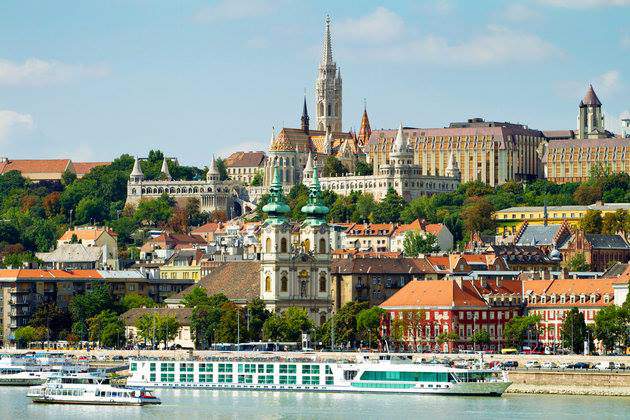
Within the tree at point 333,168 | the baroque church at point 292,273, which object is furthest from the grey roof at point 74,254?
the tree at point 333,168

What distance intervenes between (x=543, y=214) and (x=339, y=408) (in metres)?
85.8

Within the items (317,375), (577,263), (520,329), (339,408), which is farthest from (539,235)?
(339,408)

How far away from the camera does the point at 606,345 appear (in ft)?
328

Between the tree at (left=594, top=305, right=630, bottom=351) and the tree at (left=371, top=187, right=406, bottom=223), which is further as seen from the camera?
the tree at (left=371, top=187, right=406, bottom=223)

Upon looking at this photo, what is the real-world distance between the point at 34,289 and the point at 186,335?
1312 cm

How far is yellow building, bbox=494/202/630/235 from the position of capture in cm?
16350

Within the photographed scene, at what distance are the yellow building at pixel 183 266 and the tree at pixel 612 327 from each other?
43872 mm

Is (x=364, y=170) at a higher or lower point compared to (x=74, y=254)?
higher

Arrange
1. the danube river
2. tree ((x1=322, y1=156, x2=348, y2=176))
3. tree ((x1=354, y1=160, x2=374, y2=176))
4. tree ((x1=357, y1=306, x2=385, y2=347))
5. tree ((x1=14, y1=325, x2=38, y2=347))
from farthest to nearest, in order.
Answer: tree ((x1=354, y1=160, x2=374, y2=176)) → tree ((x1=322, y1=156, x2=348, y2=176)) → tree ((x1=14, y1=325, x2=38, y2=347)) → tree ((x1=357, y1=306, x2=385, y2=347)) → the danube river

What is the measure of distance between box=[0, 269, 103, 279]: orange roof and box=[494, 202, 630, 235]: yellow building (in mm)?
43157

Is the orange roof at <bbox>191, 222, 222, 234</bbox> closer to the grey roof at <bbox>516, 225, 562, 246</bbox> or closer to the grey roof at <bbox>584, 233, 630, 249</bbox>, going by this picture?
the grey roof at <bbox>516, 225, 562, 246</bbox>

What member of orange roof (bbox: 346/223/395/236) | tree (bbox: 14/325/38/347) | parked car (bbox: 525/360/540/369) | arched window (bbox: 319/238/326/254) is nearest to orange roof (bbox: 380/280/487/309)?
arched window (bbox: 319/238/326/254)

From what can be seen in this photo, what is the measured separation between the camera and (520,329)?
107m

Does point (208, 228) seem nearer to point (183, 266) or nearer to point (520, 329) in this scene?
point (183, 266)
